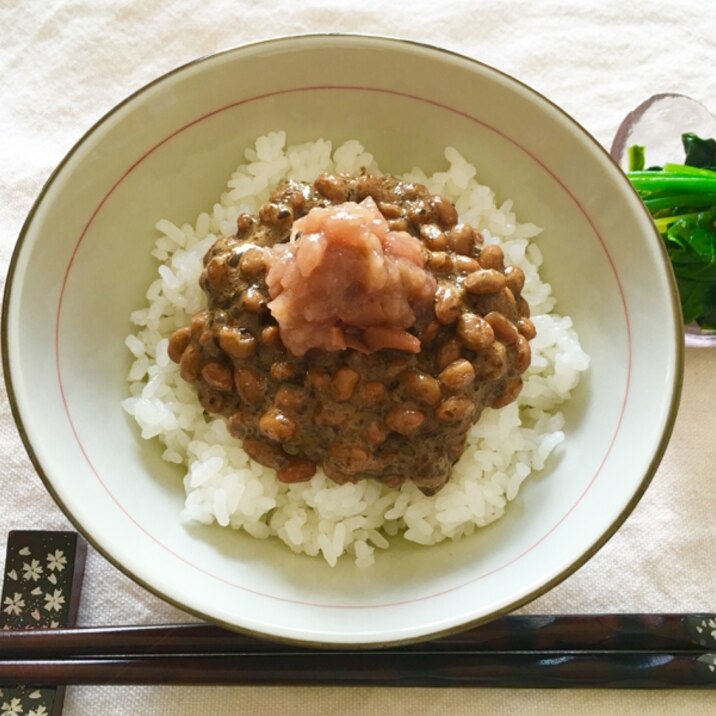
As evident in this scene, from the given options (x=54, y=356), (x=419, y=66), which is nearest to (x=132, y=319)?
(x=54, y=356)

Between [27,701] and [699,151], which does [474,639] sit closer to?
[27,701]

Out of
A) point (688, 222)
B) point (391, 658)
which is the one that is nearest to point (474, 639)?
point (391, 658)

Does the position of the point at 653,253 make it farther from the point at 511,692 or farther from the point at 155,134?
the point at 155,134

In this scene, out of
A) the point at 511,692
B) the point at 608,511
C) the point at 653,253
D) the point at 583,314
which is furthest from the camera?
the point at 583,314

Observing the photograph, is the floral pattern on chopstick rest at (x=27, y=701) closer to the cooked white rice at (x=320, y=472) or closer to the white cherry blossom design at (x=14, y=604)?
the white cherry blossom design at (x=14, y=604)

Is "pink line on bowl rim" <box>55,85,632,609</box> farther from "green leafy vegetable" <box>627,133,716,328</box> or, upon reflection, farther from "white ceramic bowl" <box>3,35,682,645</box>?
"green leafy vegetable" <box>627,133,716,328</box>

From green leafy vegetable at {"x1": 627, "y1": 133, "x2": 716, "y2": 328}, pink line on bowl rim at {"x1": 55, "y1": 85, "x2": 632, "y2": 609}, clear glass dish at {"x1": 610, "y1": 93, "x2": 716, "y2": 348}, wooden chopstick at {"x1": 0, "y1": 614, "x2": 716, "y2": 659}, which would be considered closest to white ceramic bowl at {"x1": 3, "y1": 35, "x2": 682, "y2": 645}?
pink line on bowl rim at {"x1": 55, "y1": 85, "x2": 632, "y2": 609}
